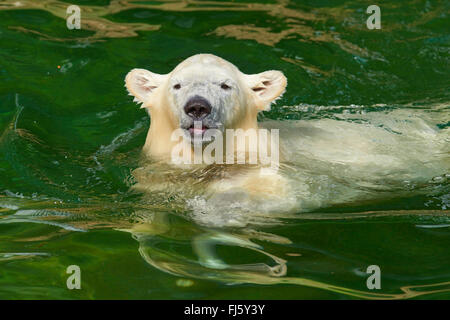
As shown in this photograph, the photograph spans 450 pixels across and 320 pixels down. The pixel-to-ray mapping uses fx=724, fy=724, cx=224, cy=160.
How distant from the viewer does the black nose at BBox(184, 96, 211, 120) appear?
5391 millimetres

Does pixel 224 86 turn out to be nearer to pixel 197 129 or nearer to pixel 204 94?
pixel 204 94

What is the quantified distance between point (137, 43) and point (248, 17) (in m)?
1.66

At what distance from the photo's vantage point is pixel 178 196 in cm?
580

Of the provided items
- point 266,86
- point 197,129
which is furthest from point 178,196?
point 266,86

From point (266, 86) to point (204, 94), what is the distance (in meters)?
0.91

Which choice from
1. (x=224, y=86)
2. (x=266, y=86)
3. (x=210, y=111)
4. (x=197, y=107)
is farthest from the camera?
(x=266, y=86)

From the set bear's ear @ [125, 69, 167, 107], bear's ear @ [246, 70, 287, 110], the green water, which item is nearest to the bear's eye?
bear's ear @ [246, 70, 287, 110]

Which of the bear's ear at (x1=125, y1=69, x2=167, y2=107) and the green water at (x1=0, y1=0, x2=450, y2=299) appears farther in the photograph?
the bear's ear at (x1=125, y1=69, x2=167, y2=107)

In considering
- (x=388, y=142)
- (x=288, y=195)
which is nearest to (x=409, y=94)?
(x=388, y=142)

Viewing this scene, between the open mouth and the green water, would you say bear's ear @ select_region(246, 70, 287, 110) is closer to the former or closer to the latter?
the green water

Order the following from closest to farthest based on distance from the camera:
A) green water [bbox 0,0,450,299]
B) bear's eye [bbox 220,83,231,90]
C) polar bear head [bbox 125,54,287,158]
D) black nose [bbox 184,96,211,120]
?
green water [bbox 0,0,450,299] → black nose [bbox 184,96,211,120] → polar bear head [bbox 125,54,287,158] → bear's eye [bbox 220,83,231,90]

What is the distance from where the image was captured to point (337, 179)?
6.06m

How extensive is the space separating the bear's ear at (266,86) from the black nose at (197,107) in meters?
0.85

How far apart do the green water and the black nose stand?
0.75 meters
